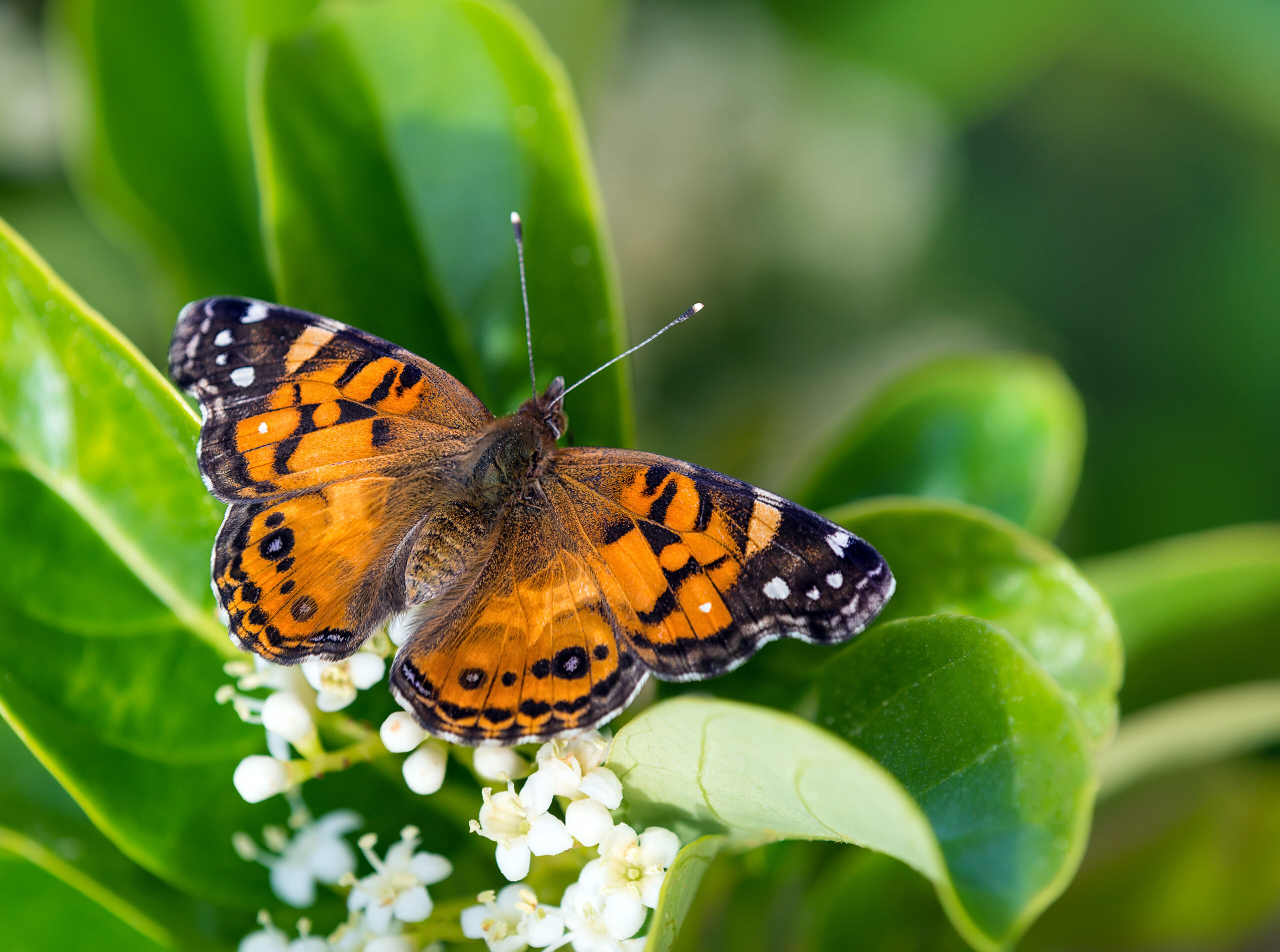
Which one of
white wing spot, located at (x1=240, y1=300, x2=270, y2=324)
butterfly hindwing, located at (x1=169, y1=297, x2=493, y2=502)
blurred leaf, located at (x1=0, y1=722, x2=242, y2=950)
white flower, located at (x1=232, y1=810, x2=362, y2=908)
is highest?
white wing spot, located at (x1=240, y1=300, x2=270, y2=324)

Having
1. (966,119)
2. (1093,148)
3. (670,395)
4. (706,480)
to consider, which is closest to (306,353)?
(706,480)

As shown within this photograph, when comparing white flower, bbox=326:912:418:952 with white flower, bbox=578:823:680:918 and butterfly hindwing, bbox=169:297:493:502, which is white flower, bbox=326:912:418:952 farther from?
butterfly hindwing, bbox=169:297:493:502

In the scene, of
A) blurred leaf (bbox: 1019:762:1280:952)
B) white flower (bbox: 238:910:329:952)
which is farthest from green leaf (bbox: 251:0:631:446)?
blurred leaf (bbox: 1019:762:1280:952)

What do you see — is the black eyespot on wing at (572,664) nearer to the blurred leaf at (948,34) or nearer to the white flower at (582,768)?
the white flower at (582,768)

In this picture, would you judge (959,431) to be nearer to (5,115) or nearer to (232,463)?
(232,463)

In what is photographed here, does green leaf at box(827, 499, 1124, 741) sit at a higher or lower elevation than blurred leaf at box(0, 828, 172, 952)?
higher

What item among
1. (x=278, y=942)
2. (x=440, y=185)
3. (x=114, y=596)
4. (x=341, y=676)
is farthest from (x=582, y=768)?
(x=440, y=185)

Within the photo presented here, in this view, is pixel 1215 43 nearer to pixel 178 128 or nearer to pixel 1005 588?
pixel 1005 588
